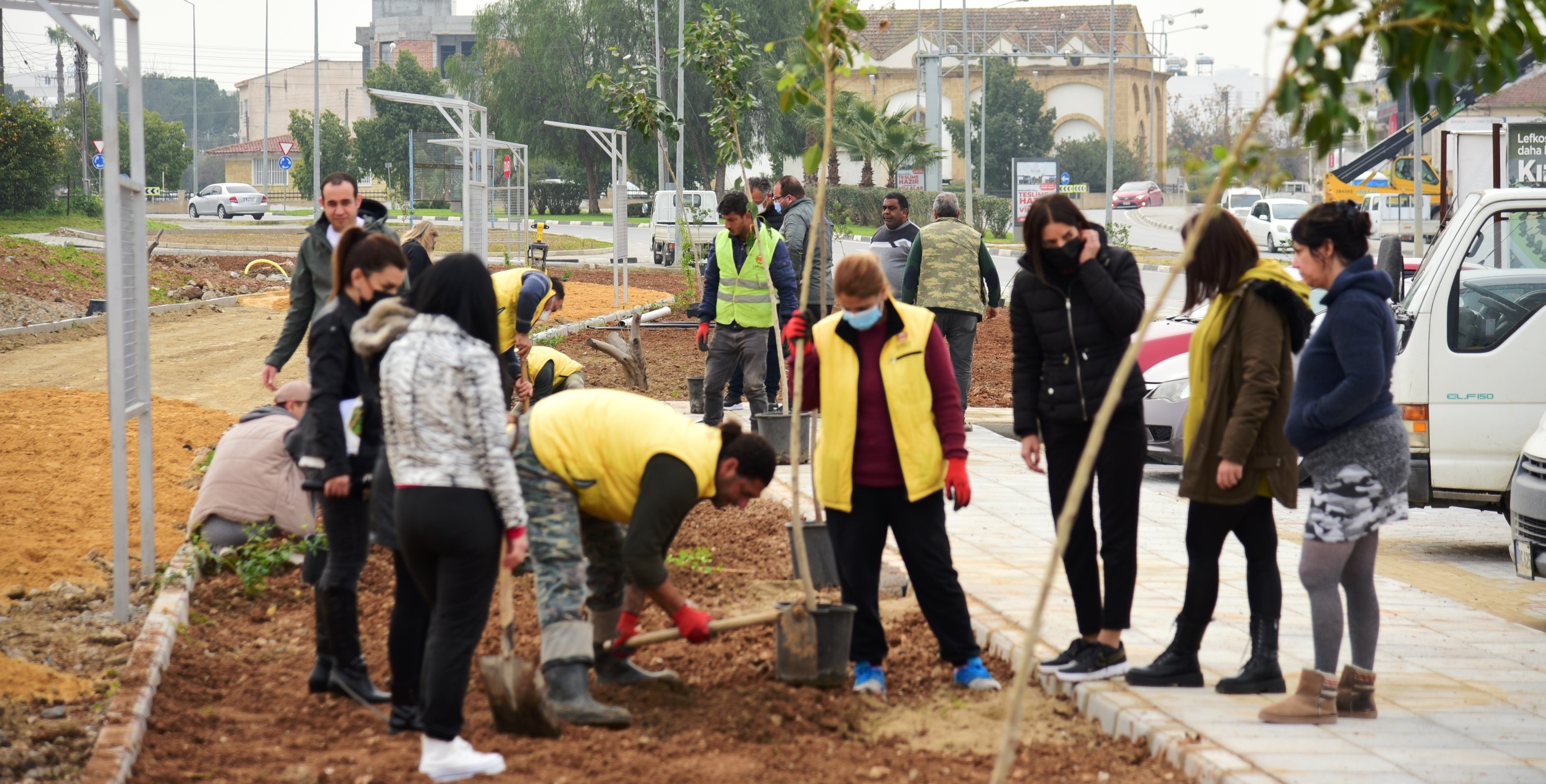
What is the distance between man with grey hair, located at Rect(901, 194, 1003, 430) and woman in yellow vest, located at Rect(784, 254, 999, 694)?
493 cm

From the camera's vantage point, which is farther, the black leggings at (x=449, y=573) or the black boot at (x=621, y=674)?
the black boot at (x=621, y=674)

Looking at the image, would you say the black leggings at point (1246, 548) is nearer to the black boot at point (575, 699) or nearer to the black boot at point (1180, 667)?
the black boot at point (1180, 667)

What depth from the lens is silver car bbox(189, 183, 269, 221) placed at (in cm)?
5384

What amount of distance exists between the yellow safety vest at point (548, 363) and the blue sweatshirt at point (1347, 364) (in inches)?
201

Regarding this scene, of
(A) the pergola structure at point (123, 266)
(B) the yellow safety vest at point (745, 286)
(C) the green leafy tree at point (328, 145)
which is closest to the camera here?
(A) the pergola structure at point (123, 266)

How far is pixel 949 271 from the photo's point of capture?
995 centimetres

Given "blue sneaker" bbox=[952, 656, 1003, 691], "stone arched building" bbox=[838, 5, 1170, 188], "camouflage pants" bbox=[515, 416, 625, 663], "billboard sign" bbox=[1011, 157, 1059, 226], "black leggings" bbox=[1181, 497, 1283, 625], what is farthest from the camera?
"stone arched building" bbox=[838, 5, 1170, 188]

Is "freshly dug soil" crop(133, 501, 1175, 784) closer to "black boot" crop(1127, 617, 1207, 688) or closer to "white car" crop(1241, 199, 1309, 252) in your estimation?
"black boot" crop(1127, 617, 1207, 688)

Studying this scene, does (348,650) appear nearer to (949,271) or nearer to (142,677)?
(142,677)

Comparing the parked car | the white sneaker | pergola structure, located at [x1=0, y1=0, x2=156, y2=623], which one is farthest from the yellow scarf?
the parked car

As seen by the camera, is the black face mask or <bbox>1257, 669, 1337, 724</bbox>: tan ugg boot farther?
the black face mask

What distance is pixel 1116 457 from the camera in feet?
16.1

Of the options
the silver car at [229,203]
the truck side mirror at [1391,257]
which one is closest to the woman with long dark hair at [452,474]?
the truck side mirror at [1391,257]

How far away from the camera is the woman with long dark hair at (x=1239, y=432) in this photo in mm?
4660
